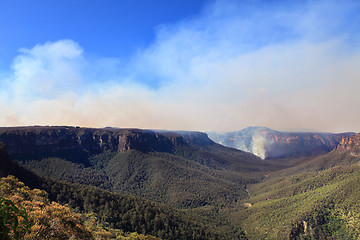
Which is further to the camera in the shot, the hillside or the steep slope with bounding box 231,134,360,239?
the steep slope with bounding box 231,134,360,239

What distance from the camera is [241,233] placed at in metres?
143

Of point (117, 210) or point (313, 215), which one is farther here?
point (313, 215)

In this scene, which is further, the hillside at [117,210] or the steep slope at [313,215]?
the steep slope at [313,215]

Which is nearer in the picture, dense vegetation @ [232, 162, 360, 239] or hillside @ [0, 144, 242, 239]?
hillside @ [0, 144, 242, 239]

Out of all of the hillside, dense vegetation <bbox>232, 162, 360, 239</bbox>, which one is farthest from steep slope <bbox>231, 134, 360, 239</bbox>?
the hillside

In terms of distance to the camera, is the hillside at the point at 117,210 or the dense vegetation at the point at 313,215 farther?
the dense vegetation at the point at 313,215

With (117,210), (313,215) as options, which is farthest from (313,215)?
(117,210)

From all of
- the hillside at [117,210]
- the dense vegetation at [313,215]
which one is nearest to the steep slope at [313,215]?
the dense vegetation at [313,215]

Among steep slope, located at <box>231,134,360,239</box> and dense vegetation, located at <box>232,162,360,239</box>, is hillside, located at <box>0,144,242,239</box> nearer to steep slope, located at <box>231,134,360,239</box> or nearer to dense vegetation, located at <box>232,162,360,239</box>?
steep slope, located at <box>231,134,360,239</box>

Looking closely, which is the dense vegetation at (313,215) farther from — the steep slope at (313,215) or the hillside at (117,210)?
the hillside at (117,210)

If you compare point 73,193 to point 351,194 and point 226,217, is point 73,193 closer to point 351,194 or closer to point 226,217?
point 226,217

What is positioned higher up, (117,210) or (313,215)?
(117,210)

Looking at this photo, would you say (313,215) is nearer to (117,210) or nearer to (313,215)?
(313,215)

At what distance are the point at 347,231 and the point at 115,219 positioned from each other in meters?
146
